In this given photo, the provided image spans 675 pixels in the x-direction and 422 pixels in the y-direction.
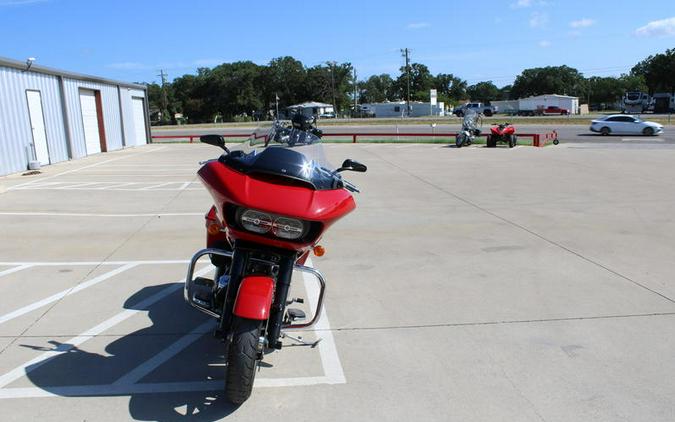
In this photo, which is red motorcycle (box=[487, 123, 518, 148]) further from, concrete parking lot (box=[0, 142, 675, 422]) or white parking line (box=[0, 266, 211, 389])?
white parking line (box=[0, 266, 211, 389])

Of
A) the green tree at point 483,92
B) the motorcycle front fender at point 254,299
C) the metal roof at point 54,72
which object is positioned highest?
the green tree at point 483,92

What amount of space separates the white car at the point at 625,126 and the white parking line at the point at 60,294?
33073mm

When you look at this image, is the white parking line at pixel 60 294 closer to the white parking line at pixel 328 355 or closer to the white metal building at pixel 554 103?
the white parking line at pixel 328 355

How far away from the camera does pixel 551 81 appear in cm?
12419

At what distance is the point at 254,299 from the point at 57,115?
1951 centimetres

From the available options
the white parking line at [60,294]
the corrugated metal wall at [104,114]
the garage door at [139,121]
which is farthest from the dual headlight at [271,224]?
the garage door at [139,121]

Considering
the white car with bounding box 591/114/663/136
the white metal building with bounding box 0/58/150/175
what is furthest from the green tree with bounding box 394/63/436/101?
the white metal building with bounding box 0/58/150/175

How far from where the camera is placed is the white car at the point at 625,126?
31.4 meters

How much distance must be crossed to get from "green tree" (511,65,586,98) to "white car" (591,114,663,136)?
99055mm

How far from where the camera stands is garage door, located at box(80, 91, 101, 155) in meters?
22.5

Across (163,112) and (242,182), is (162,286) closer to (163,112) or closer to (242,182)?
(242,182)

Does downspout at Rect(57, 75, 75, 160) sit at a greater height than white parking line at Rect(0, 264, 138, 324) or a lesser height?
greater

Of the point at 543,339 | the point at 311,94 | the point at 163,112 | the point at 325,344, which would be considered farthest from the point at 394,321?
the point at 163,112

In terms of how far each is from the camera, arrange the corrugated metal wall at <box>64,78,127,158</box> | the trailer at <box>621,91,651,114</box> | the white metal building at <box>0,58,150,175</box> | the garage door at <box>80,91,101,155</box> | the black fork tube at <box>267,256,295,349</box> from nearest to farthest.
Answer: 1. the black fork tube at <box>267,256,295,349</box>
2. the white metal building at <box>0,58,150,175</box>
3. the corrugated metal wall at <box>64,78,127,158</box>
4. the garage door at <box>80,91,101,155</box>
5. the trailer at <box>621,91,651,114</box>
